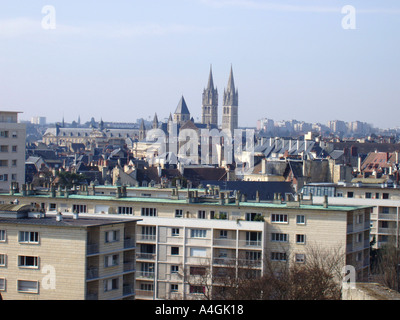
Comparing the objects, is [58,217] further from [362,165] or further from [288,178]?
[362,165]

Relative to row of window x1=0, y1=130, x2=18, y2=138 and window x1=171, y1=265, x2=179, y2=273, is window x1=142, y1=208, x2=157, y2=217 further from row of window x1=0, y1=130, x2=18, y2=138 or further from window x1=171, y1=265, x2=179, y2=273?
row of window x1=0, y1=130, x2=18, y2=138

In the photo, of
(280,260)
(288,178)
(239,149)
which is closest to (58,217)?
(280,260)

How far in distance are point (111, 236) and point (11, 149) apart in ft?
90.9

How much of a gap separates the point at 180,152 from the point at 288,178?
58.1 m

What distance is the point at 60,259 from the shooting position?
64.2ft

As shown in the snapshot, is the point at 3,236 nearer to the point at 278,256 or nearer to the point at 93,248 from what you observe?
the point at 93,248

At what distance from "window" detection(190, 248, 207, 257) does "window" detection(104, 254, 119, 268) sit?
718cm

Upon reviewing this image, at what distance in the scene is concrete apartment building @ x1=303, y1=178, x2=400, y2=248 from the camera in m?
36.8

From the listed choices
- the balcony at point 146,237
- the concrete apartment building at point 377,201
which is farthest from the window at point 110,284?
the concrete apartment building at point 377,201

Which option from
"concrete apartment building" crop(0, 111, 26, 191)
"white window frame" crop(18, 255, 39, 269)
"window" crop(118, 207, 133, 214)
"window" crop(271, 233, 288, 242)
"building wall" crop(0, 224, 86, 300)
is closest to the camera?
"building wall" crop(0, 224, 86, 300)

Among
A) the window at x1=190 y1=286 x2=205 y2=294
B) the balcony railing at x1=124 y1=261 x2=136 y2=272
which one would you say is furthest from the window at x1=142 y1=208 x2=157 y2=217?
the balcony railing at x1=124 y1=261 x2=136 y2=272

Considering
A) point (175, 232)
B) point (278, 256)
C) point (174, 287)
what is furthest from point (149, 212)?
point (278, 256)

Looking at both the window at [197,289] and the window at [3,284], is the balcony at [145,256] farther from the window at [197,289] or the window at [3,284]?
the window at [3,284]

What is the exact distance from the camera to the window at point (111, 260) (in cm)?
2046
